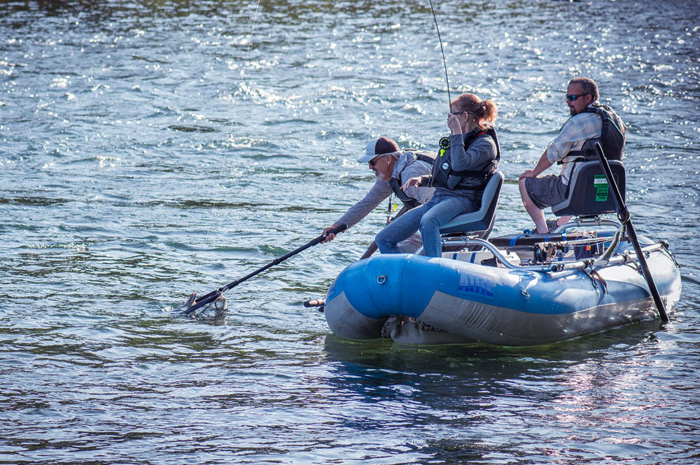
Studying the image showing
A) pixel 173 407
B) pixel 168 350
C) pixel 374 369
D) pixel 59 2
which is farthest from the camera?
pixel 59 2

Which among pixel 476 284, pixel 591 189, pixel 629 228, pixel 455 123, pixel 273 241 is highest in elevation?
pixel 455 123

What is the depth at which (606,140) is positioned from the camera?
7375mm

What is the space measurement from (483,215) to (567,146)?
1.09 meters

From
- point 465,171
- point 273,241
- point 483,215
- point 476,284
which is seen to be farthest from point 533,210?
point 273,241

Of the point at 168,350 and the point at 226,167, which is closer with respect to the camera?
the point at 168,350

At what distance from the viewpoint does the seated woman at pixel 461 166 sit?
6711 millimetres

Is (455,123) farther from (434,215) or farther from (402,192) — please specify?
(402,192)

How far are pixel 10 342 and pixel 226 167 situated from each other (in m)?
7.68

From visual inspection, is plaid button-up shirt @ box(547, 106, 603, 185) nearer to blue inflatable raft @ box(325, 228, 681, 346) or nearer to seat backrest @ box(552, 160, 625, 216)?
seat backrest @ box(552, 160, 625, 216)

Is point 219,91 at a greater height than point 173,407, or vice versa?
point 219,91

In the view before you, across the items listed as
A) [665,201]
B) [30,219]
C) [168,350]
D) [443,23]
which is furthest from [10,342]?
[443,23]

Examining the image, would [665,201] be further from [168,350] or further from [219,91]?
[219,91]

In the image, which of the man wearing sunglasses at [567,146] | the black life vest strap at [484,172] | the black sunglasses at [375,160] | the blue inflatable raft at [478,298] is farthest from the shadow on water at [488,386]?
the black sunglasses at [375,160]

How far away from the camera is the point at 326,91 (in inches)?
779
